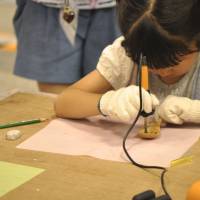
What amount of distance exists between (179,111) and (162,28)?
0.21 m

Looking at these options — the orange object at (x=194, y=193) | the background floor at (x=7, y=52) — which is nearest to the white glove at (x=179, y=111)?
the orange object at (x=194, y=193)

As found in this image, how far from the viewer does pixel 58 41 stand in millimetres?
1676

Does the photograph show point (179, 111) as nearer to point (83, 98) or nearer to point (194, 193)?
point (83, 98)

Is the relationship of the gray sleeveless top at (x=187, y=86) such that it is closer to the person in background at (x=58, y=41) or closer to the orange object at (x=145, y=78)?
the orange object at (x=145, y=78)

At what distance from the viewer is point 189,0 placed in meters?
1.04

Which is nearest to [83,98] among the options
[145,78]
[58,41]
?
[145,78]

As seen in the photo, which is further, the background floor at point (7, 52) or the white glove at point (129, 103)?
the background floor at point (7, 52)

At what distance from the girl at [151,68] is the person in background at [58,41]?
1.17 feet

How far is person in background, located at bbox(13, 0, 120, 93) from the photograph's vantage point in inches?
64.6

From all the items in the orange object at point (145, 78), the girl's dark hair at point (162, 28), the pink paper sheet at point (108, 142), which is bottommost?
the pink paper sheet at point (108, 142)

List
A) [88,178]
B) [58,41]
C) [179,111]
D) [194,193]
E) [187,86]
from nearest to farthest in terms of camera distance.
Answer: [194,193] → [88,178] → [179,111] → [187,86] → [58,41]

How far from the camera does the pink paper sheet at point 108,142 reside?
3.25ft

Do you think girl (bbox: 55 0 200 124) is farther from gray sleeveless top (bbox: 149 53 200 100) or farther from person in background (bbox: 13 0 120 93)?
person in background (bbox: 13 0 120 93)

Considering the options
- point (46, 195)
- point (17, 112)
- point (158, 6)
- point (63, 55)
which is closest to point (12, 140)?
point (17, 112)
